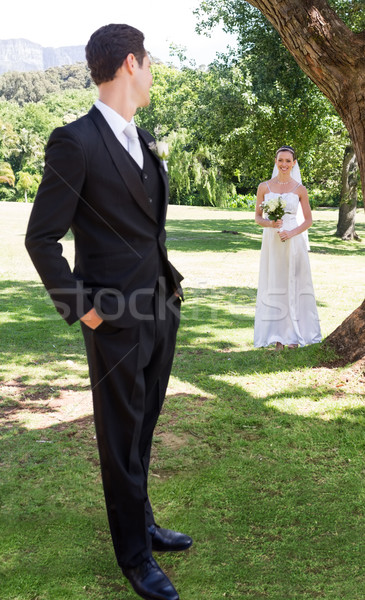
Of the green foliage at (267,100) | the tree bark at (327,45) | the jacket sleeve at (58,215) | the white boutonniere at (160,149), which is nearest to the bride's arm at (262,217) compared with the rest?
the tree bark at (327,45)

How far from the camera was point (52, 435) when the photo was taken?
534 centimetres

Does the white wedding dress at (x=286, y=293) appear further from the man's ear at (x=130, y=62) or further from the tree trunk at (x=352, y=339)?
the man's ear at (x=130, y=62)

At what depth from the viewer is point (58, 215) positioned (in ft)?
9.26

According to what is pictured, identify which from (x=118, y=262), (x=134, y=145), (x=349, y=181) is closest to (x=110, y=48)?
(x=134, y=145)

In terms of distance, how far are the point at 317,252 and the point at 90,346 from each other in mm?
18648

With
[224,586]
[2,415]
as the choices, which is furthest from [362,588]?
[2,415]

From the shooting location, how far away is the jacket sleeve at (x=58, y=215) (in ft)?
9.11

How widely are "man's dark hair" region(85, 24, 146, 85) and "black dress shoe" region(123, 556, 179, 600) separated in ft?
7.89

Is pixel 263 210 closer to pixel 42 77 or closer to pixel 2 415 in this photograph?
pixel 2 415

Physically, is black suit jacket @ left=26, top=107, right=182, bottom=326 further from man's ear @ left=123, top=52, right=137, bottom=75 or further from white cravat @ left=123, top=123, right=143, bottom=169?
man's ear @ left=123, top=52, right=137, bottom=75

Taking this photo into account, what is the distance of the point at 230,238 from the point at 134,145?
73.8ft

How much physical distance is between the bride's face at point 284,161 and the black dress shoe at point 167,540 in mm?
5507

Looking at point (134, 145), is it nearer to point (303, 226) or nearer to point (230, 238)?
point (303, 226)

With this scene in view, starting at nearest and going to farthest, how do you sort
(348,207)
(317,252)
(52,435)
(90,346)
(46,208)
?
(46,208), (90,346), (52,435), (317,252), (348,207)
